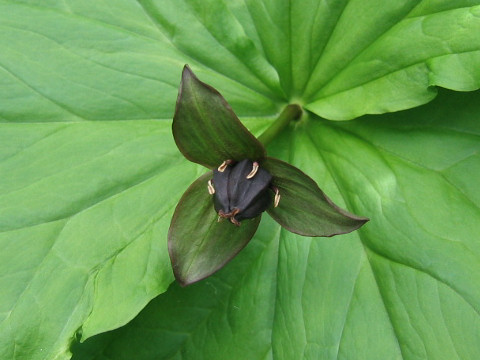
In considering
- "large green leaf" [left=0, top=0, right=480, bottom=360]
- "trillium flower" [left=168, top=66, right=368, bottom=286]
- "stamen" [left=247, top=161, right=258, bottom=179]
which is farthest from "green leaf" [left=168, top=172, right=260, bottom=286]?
"large green leaf" [left=0, top=0, right=480, bottom=360]

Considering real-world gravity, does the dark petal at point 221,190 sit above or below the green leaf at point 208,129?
below

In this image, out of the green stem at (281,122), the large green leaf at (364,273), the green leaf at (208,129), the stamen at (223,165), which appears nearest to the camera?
the green leaf at (208,129)

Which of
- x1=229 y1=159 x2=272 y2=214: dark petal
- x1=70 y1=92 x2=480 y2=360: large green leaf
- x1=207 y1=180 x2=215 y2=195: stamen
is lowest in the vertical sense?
x1=70 y1=92 x2=480 y2=360: large green leaf

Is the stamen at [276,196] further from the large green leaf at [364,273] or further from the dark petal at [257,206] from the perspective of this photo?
the large green leaf at [364,273]

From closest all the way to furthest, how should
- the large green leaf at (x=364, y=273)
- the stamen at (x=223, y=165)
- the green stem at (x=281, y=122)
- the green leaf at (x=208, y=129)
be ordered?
the green leaf at (x=208, y=129)
the stamen at (x=223, y=165)
the large green leaf at (x=364, y=273)
the green stem at (x=281, y=122)

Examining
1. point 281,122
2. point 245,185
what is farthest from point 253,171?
point 281,122

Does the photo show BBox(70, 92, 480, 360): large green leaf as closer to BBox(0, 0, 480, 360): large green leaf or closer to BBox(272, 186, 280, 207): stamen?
BBox(0, 0, 480, 360): large green leaf

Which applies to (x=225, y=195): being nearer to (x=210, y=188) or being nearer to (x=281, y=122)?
(x=210, y=188)

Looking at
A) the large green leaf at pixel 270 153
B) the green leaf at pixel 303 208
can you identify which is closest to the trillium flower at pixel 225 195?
the green leaf at pixel 303 208
